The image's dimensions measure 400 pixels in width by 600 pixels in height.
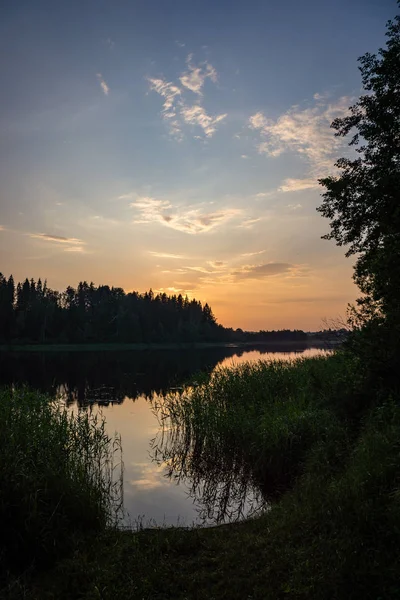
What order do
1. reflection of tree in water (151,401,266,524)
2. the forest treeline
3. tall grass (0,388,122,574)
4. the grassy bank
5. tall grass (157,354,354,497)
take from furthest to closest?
the forest treeline, tall grass (157,354,354,497), reflection of tree in water (151,401,266,524), tall grass (0,388,122,574), the grassy bank

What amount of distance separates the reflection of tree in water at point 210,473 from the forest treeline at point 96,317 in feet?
306

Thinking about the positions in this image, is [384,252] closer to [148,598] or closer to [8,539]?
[148,598]

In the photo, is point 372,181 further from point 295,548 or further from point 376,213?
point 295,548

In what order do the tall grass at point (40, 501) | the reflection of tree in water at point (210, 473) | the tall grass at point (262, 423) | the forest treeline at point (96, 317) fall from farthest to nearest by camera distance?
1. the forest treeline at point (96, 317)
2. the tall grass at point (262, 423)
3. the reflection of tree in water at point (210, 473)
4. the tall grass at point (40, 501)

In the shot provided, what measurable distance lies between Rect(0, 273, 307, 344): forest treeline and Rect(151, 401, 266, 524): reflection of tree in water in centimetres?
9329

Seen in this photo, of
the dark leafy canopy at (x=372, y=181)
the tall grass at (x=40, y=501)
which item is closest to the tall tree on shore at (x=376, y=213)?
the dark leafy canopy at (x=372, y=181)

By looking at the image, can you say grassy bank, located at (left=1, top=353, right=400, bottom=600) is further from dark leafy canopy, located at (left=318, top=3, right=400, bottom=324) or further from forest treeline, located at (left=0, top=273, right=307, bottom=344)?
forest treeline, located at (left=0, top=273, right=307, bottom=344)

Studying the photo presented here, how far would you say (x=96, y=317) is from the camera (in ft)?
399

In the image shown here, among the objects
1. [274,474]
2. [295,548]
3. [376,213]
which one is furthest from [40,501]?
[376,213]

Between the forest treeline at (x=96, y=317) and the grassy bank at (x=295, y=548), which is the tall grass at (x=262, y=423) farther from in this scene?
the forest treeline at (x=96, y=317)

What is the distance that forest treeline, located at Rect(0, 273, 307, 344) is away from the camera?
4168 inches

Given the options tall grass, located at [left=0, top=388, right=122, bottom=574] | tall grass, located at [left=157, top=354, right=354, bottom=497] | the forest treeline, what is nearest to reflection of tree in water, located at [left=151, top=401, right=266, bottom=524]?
tall grass, located at [left=157, top=354, right=354, bottom=497]

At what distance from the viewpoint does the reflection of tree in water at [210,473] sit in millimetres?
11539

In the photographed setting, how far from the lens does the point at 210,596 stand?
5.75 metres
